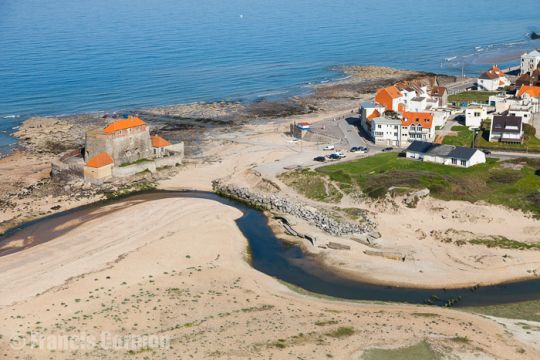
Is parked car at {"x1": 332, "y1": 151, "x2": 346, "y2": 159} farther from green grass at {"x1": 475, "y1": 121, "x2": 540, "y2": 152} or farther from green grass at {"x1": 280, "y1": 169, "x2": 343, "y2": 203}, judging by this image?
green grass at {"x1": 475, "y1": 121, "x2": 540, "y2": 152}

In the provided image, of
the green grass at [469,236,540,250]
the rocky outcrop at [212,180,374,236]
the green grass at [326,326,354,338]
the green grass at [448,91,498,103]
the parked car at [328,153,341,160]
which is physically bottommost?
the green grass at [469,236,540,250]

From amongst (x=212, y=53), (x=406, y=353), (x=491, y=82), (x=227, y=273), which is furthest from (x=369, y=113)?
(x=212, y=53)

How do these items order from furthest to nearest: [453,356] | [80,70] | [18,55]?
[18,55]
[80,70]
[453,356]

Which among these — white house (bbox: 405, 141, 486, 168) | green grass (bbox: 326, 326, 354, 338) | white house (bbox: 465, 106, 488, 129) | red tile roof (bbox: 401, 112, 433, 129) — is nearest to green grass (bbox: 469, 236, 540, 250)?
white house (bbox: 405, 141, 486, 168)

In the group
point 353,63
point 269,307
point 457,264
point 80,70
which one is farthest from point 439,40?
point 269,307

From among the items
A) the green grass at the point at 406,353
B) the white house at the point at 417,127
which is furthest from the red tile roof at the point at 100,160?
the green grass at the point at 406,353

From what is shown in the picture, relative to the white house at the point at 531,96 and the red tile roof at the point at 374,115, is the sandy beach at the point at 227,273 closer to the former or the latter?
the red tile roof at the point at 374,115

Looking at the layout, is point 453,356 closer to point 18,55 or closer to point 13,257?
point 13,257
